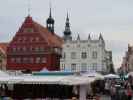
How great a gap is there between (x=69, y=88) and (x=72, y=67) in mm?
54767

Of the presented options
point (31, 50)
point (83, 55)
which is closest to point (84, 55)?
point (83, 55)

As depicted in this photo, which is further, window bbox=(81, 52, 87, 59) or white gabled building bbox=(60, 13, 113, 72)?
window bbox=(81, 52, 87, 59)

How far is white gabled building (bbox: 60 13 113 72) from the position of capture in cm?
7906

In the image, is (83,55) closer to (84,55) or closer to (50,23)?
(84,55)

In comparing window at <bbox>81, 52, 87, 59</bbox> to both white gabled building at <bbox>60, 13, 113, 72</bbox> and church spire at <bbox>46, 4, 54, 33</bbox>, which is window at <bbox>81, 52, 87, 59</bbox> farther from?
church spire at <bbox>46, 4, 54, 33</bbox>

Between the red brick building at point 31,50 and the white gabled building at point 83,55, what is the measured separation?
2.35m

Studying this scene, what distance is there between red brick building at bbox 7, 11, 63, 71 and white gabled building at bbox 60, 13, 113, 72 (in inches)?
92.5

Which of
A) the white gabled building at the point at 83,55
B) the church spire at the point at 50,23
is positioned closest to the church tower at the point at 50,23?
the church spire at the point at 50,23

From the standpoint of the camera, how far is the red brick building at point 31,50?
78.5m

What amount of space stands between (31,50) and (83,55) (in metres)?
9.76

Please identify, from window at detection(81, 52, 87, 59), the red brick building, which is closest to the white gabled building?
window at detection(81, 52, 87, 59)

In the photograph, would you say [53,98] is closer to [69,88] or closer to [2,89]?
[69,88]

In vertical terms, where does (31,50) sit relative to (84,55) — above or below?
above

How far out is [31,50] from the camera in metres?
79.2
